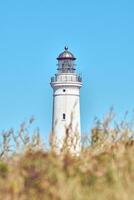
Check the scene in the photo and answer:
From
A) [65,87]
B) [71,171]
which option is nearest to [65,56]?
[65,87]

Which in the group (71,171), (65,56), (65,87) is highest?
(65,56)

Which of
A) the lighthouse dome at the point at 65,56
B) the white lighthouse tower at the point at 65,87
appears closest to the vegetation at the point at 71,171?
the white lighthouse tower at the point at 65,87

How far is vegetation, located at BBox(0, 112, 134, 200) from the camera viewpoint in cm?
447

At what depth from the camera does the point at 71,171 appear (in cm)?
504

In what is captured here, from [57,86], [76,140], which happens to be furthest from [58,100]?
[76,140]

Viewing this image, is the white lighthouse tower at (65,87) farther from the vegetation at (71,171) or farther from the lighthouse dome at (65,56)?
the vegetation at (71,171)

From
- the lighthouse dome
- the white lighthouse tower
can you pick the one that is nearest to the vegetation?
the white lighthouse tower

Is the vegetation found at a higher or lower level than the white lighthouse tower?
lower

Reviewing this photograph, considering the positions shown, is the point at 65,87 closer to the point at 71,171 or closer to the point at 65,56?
the point at 65,56

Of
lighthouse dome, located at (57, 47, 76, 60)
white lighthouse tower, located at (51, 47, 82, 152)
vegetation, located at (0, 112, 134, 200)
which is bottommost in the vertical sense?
vegetation, located at (0, 112, 134, 200)

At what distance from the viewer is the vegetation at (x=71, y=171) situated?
447 centimetres

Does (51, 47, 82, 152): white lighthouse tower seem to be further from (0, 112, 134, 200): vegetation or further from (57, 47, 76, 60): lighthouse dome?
(0, 112, 134, 200): vegetation

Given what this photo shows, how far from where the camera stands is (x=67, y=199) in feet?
13.9

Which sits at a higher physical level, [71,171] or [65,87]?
[65,87]
